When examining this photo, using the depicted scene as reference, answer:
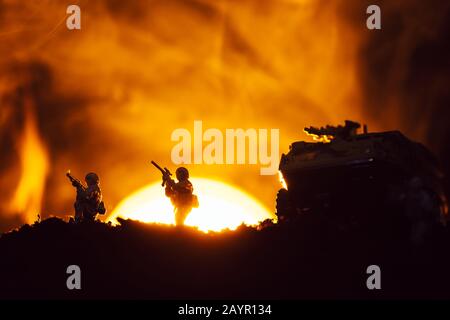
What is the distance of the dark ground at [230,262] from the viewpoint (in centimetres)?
1786

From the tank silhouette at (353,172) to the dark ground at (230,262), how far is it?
830mm

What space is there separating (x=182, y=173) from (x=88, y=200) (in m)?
2.92

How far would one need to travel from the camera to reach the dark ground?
58.6ft

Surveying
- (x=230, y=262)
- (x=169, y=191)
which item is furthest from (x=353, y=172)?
(x=169, y=191)

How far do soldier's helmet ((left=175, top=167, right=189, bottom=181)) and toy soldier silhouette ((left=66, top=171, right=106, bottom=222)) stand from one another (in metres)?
2.49

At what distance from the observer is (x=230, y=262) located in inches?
731

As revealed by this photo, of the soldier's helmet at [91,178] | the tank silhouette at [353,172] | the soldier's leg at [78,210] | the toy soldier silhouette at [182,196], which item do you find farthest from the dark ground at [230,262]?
the soldier's helmet at [91,178]

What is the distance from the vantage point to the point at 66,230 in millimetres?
19938

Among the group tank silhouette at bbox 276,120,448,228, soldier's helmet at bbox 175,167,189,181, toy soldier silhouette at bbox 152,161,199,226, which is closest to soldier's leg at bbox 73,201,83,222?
toy soldier silhouette at bbox 152,161,199,226

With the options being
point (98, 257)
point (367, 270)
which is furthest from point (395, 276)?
point (98, 257)

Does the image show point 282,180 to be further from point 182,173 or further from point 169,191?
point 169,191

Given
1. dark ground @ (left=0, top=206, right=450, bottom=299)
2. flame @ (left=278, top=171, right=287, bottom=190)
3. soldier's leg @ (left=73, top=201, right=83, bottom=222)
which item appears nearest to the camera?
dark ground @ (left=0, top=206, right=450, bottom=299)

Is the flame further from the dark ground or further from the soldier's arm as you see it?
the soldier's arm
